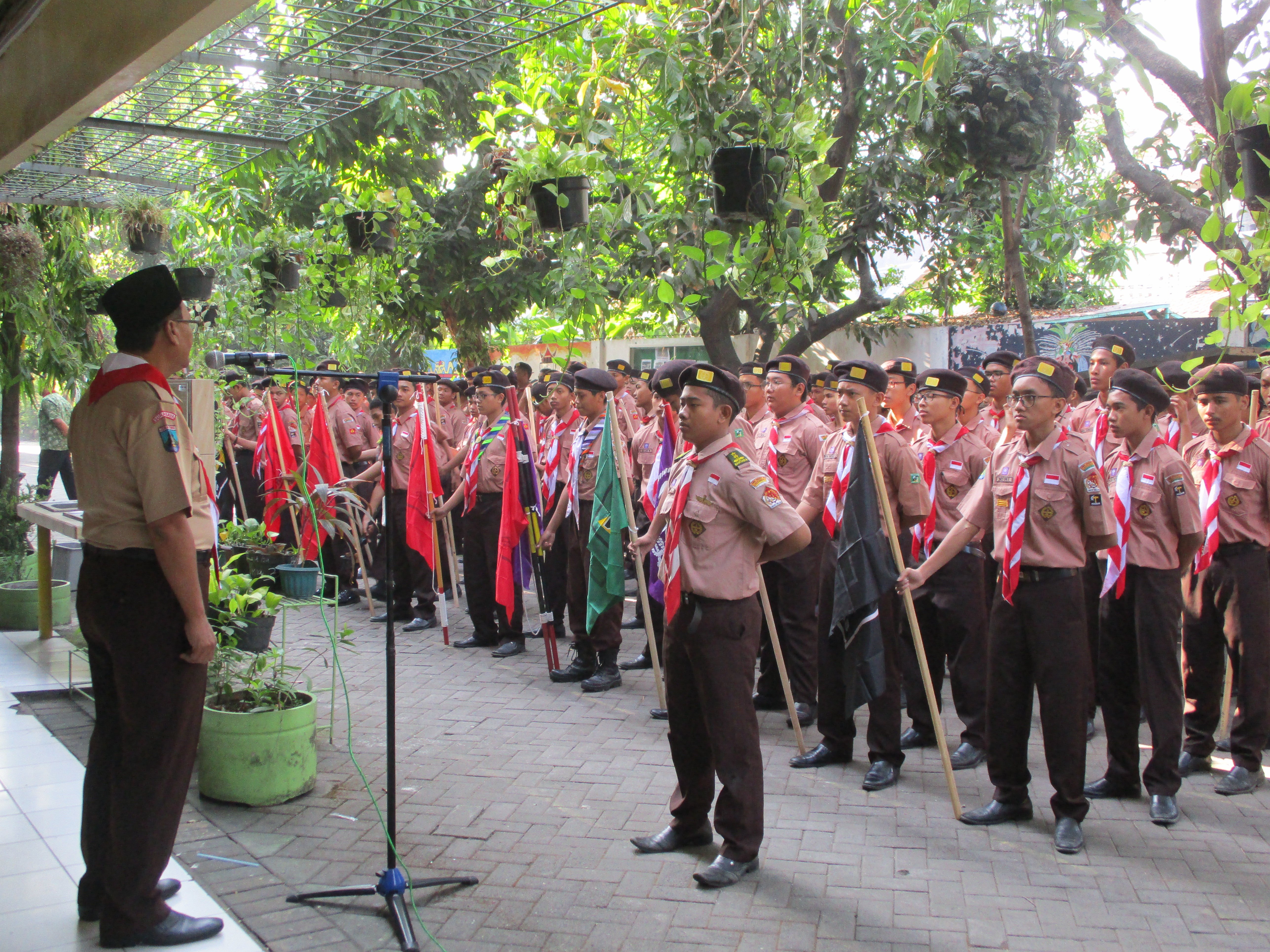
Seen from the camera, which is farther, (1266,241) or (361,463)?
(361,463)

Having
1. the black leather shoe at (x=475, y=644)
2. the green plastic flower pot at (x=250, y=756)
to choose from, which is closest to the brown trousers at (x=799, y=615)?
the black leather shoe at (x=475, y=644)

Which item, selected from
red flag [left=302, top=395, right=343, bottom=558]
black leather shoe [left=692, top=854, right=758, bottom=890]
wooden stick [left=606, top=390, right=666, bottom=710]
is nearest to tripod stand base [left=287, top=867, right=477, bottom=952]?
black leather shoe [left=692, top=854, right=758, bottom=890]

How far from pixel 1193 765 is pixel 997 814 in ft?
5.00

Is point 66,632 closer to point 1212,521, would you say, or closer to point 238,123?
point 238,123

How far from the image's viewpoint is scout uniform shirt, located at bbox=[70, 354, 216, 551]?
10.9 ft

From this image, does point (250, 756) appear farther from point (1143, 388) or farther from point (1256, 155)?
point (1256, 155)

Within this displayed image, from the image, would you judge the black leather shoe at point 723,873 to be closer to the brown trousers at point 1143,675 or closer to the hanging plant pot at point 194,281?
the brown trousers at point 1143,675

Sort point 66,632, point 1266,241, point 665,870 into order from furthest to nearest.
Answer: point 66,632
point 665,870
point 1266,241

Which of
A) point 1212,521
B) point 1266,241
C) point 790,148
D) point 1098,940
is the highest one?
point 790,148

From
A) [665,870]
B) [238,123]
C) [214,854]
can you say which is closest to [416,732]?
[214,854]

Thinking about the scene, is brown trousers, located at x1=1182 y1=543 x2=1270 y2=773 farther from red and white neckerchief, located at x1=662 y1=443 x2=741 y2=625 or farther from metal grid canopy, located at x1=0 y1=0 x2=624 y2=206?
metal grid canopy, located at x1=0 y1=0 x2=624 y2=206

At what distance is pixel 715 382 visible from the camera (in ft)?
14.0

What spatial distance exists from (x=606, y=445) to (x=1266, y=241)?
4.77m

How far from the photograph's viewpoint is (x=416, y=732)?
6.03m
